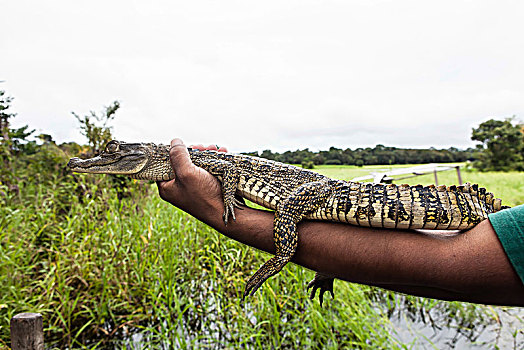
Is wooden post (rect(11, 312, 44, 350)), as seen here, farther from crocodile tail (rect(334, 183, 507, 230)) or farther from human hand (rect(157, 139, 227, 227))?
crocodile tail (rect(334, 183, 507, 230))

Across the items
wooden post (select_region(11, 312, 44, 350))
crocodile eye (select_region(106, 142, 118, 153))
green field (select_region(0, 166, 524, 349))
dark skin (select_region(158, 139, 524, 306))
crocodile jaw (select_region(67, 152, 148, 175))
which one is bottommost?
green field (select_region(0, 166, 524, 349))

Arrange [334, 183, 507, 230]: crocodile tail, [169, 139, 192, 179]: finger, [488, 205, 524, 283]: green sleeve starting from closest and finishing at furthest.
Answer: [488, 205, 524, 283]: green sleeve, [334, 183, 507, 230]: crocodile tail, [169, 139, 192, 179]: finger

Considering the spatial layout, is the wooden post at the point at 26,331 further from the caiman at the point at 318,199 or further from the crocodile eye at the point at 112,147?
the crocodile eye at the point at 112,147

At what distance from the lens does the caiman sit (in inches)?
60.3

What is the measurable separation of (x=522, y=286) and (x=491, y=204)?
0.52 m

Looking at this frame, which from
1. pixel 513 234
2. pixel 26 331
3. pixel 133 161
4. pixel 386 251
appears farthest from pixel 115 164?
pixel 513 234

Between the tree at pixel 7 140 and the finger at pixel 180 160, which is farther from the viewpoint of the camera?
the tree at pixel 7 140

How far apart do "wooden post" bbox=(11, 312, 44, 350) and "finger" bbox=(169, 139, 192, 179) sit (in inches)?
70.0

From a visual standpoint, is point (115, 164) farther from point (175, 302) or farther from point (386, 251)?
point (175, 302)

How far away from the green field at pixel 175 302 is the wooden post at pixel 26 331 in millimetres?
1147

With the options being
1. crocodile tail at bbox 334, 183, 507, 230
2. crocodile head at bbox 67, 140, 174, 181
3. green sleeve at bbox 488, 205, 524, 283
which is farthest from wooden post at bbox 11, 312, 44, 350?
green sleeve at bbox 488, 205, 524, 283

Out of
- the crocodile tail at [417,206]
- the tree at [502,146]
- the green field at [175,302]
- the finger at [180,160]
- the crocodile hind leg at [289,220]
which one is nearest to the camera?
the crocodile tail at [417,206]

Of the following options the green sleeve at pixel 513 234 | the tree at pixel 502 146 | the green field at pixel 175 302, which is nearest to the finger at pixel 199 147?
the green sleeve at pixel 513 234

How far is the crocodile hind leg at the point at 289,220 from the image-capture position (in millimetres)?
1659
